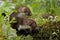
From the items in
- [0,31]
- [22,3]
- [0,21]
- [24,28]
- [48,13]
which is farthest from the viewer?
[48,13]

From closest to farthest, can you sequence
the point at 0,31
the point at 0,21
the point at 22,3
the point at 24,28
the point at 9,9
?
1. the point at 0,31
2. the point at 0,21
3. the point at 9,9
4. the point at 24,28
5. the point at 22,3

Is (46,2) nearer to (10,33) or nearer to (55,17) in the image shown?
(55,17)

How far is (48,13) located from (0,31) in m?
1.74

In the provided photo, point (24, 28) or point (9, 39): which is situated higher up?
point (9, 39)

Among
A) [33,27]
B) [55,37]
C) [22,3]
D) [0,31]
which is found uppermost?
[0,31]

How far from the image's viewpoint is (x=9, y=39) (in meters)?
1.40

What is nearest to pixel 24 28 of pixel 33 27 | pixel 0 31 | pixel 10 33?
pixel 33 27

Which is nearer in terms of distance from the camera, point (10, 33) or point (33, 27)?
point (10, 33)

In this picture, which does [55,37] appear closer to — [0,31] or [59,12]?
[59,12]

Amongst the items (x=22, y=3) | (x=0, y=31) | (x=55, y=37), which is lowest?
(x=55, y=37)

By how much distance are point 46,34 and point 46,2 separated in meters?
0.73

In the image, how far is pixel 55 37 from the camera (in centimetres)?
254

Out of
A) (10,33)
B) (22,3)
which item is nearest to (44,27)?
(22,3)

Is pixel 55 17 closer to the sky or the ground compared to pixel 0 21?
closer to the ground
